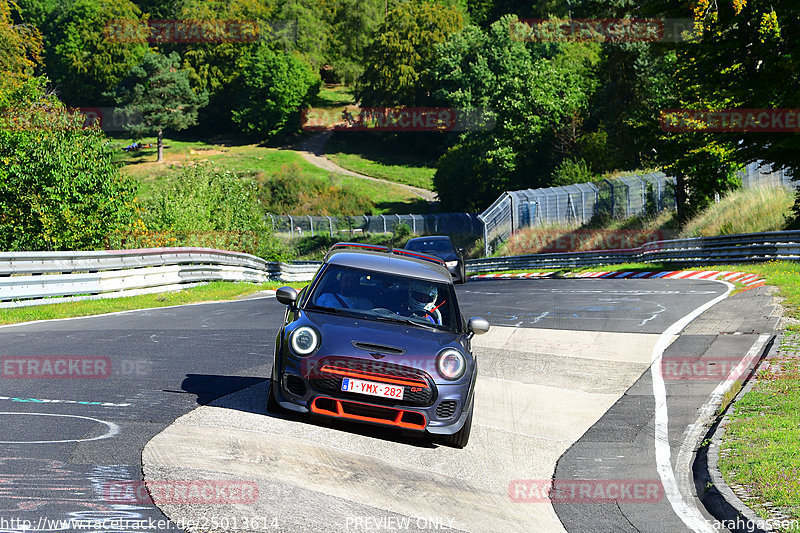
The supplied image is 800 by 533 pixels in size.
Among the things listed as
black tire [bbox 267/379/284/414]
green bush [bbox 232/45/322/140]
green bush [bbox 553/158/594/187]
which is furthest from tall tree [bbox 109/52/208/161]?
black tire [bbox 267/379/284/414]

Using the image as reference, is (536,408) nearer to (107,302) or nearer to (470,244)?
(107,302)

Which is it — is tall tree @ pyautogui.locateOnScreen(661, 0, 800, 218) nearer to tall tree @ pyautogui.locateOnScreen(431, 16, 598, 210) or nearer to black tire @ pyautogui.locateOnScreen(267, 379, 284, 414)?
black tire @ pyautogui.locateOnScreen(267, 379, 284, 414)

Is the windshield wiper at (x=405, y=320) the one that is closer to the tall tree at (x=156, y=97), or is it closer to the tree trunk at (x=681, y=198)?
the tree trunk at (x=681, y=198)

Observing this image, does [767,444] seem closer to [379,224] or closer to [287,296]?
[287,296]

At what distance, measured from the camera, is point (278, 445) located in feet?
22.8

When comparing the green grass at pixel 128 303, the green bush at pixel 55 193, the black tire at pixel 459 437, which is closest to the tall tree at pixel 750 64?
the green grass at pixel 128 303

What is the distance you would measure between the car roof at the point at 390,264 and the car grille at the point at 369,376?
1451 mm

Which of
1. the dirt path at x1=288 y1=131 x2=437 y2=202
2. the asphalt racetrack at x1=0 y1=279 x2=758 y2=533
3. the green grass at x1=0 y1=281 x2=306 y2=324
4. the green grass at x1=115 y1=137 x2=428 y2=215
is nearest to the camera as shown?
the asphalt racetrack at x1=0 y1=279 x2=758 y2=533

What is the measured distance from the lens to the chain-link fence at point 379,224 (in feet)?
206

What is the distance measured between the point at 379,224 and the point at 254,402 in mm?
58284

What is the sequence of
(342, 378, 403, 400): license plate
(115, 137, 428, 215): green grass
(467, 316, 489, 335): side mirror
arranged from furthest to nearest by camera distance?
(115, 137, 428, 215): green grass → (467, 316, 489, 335): side mirror → (342, 378, 403, 400): license plate

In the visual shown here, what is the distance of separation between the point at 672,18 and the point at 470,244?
35.4m

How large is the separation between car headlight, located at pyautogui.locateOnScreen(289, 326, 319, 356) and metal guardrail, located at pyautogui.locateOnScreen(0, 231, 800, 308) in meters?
10.7

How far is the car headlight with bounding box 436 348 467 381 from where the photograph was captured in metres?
7.54
